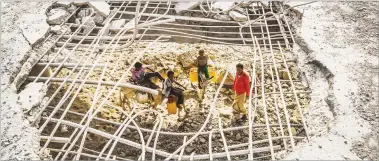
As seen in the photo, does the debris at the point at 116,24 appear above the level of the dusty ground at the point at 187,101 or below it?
above

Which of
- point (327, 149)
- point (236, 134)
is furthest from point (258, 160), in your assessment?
point (327, 149)

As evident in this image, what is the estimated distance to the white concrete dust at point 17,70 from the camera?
10.9ft

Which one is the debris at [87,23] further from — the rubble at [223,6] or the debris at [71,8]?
the rubble at [223,6]

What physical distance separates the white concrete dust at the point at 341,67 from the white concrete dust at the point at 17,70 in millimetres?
2376

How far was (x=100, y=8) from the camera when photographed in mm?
5684

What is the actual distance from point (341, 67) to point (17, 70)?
3645mm

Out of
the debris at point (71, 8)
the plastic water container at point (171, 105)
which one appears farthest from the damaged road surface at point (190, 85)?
the plastic water container at point (171, 105)

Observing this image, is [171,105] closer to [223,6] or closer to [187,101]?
[187,101]

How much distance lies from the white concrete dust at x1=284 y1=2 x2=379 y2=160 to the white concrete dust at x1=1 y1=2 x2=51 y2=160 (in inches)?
93.5

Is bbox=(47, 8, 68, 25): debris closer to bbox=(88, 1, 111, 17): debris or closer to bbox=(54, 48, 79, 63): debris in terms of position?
bbox=(88, 1, 111, 17): debris

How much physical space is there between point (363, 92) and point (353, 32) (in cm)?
124

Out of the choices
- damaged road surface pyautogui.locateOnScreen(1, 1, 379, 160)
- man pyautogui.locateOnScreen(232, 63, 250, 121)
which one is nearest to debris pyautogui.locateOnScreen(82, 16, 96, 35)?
damaged road surface pyautogui.locateOnScreen(1, 1, 379, 160)

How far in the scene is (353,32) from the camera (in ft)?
15.3

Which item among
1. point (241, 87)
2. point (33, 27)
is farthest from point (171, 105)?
point (33, 27)
